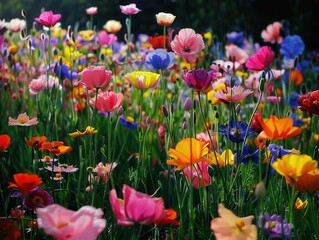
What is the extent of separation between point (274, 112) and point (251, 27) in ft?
14.5

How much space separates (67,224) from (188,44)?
0.75 metres

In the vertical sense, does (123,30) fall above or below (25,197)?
above

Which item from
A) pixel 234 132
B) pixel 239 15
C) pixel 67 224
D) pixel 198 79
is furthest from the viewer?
pixel 239 15

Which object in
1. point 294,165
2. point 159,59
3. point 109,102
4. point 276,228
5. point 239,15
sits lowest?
point 276,228

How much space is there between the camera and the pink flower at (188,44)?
4.88ft

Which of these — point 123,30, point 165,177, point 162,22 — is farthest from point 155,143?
point 123,30

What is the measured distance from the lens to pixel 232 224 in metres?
0.99

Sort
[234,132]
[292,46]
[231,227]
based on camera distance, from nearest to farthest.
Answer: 1. [231,227]
2. [234,132]
3. [292,46]

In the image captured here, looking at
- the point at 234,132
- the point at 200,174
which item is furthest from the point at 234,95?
the point at 200,174

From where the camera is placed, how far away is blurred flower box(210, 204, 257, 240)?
0.97 metres

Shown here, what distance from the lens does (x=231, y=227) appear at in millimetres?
985

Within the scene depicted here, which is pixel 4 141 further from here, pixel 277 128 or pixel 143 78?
Answer: pixel 277 128

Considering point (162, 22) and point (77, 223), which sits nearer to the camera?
point (77, 223)

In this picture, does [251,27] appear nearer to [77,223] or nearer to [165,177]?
[165,177]
